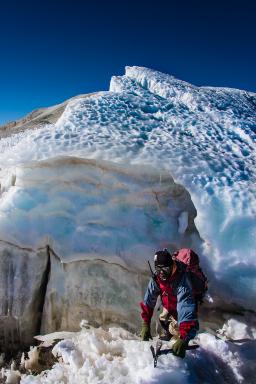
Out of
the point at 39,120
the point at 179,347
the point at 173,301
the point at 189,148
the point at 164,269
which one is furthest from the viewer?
the point at 39,120

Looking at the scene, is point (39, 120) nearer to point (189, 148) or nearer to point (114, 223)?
point (189, 148)

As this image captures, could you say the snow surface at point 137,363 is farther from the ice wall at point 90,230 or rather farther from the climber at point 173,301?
the ice wall at point 90,230

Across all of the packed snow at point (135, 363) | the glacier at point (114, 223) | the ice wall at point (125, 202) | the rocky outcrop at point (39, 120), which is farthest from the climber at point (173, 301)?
the rocky outcrop at point (39, 120)

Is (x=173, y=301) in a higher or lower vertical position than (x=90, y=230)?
lower

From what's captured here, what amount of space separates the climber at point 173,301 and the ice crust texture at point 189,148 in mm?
1103

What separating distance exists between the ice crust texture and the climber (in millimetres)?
1103

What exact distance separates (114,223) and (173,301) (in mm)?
1843

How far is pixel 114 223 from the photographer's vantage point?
6.65 metres

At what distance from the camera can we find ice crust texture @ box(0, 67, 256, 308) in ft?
20.3

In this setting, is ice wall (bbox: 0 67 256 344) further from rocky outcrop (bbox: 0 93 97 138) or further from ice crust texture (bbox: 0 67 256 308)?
rocky outcrop (bbox: 0 93 97 138)

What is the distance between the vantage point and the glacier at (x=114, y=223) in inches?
243

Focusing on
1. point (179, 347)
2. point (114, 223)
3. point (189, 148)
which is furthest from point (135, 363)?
point (189, 148)

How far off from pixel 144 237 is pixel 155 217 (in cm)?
37

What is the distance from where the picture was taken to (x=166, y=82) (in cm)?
1096
